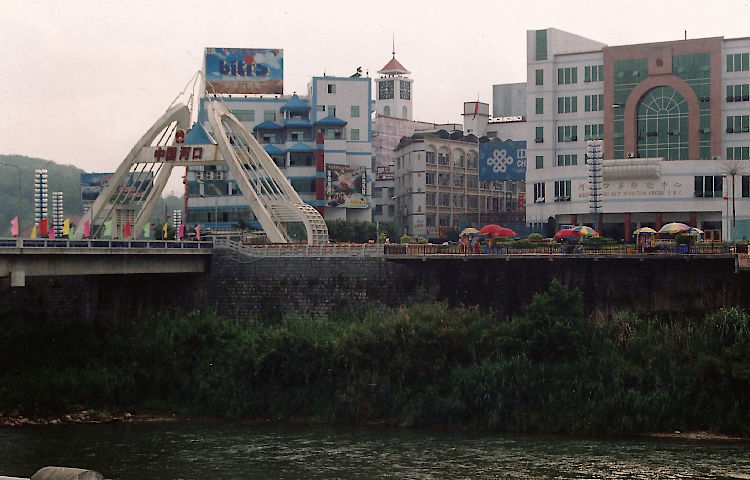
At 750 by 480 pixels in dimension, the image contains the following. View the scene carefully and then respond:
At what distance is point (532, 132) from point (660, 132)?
13.3m

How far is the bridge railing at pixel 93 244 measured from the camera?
6450cm

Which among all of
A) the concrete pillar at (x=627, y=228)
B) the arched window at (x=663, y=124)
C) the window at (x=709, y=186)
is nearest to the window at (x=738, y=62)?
the arched window at (x=663, y=124)

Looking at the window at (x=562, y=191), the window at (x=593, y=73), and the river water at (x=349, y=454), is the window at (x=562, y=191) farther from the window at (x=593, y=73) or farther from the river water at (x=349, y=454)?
the river water at (x=349, y=454)

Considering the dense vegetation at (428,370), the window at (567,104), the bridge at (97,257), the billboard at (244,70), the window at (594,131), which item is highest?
the billboard at (244,70)

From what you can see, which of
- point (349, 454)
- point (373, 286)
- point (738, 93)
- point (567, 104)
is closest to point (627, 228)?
point (567, 104)

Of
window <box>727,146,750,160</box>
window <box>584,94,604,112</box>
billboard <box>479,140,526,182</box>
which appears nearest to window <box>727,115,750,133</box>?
window <box>727,146,750,160</box>

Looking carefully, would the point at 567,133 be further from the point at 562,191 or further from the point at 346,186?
the point at 346,186

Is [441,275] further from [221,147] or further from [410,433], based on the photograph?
[221,147]

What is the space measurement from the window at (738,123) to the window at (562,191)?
16.1m

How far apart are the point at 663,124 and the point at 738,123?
697 cm

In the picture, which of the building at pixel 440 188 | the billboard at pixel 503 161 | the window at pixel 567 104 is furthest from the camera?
the building at pixel 440 188

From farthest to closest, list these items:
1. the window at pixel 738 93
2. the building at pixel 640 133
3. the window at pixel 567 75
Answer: the window at pixel 567 75
the window at pixel 738 93
the building at pixel 640 133

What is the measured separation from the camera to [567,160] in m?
113

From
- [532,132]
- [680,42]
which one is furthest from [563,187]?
[680,42]
